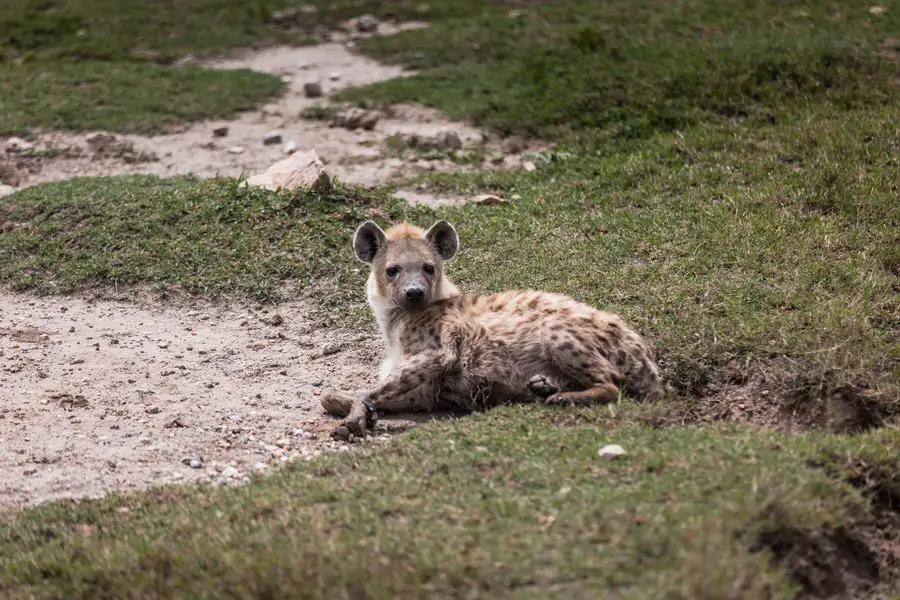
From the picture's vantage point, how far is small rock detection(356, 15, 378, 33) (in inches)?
482

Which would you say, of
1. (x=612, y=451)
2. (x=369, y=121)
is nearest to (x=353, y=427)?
(x=612, y=451)

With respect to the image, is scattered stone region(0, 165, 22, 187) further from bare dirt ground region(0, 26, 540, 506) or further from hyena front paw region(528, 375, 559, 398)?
hyena front paw region(528, 375, 559, 398)

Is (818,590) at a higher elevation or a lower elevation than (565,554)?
lower

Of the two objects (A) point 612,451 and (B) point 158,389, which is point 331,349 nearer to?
(B) point 158,389

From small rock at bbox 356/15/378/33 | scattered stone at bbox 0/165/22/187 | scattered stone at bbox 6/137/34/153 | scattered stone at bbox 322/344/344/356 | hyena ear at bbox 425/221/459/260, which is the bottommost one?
scattered stone at bbox 0/165/22/187

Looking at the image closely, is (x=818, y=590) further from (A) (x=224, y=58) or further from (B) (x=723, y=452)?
(A) (x=224, y=58)

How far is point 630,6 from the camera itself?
11234 mm

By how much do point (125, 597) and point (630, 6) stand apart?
9.33 meters

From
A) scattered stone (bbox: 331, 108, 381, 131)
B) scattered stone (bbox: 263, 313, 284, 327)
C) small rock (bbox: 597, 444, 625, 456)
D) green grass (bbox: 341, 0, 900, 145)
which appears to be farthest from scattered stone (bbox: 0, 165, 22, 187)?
small rock (bbox: 597, 444, 625, 456)

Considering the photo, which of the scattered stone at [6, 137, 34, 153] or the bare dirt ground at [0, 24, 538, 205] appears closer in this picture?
the bare dirt ground at [0, 24, 538, 205]

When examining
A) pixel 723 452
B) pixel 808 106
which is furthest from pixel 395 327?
pixel 808 106

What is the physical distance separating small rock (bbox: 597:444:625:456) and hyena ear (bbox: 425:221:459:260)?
1804 mm

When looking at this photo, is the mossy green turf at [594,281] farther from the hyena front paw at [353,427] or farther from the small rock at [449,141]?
the small rock at [449,141]

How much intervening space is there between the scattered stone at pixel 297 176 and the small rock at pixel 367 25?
494 cm
